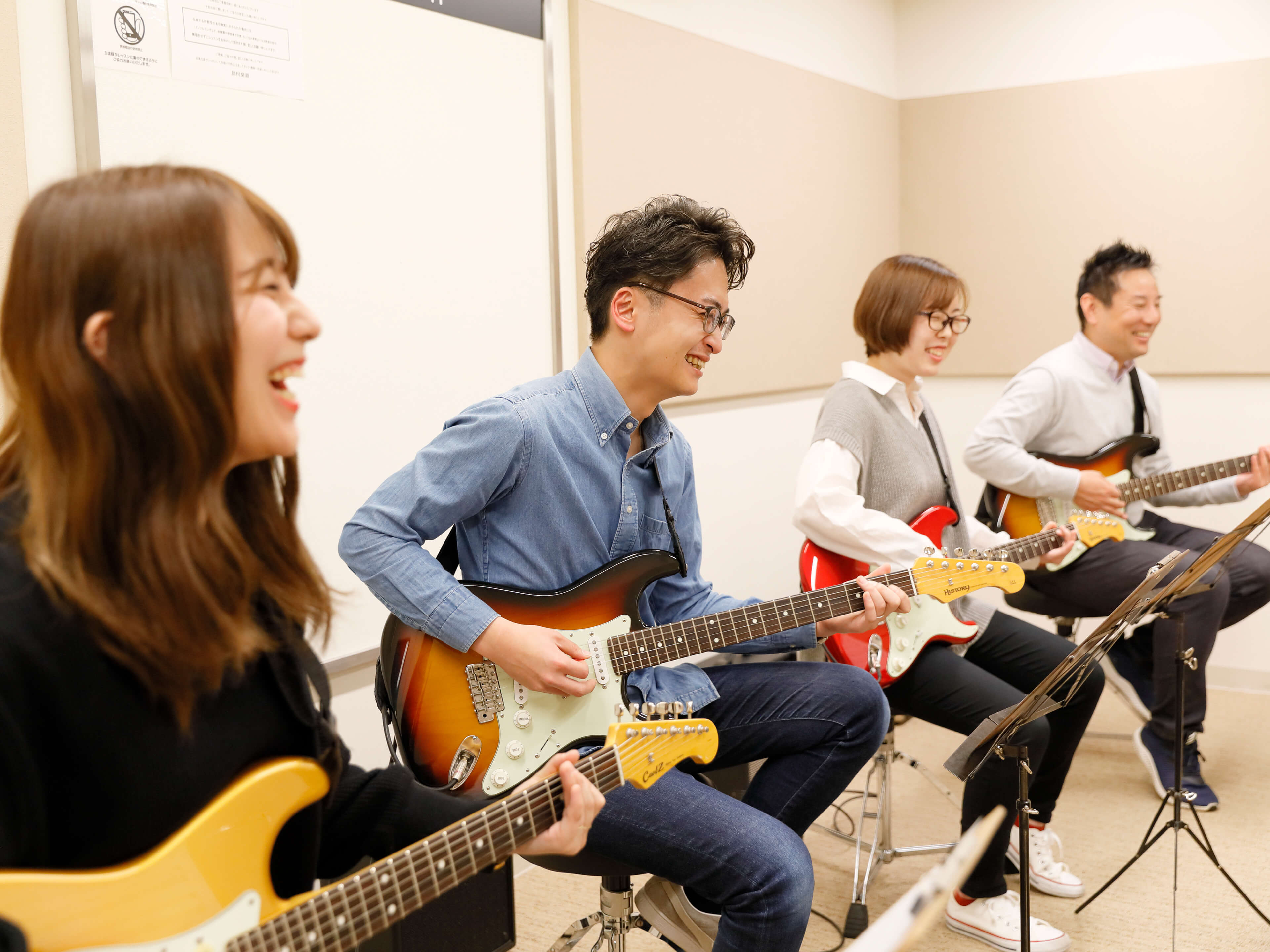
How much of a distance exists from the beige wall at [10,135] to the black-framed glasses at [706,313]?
104 cm

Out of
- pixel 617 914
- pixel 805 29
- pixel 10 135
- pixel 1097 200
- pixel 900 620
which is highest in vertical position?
pixel 805 29

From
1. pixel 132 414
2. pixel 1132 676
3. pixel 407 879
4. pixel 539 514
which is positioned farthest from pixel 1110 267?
pixel 132 414

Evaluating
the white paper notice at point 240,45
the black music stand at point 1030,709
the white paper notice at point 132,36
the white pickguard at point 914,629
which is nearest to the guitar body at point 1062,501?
the white pickguard at point 914,629

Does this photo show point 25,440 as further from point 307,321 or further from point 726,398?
point 726,398

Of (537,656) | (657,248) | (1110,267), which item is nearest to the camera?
(537,656)

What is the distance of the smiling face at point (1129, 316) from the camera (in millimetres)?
3314

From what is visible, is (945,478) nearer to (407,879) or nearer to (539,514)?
(539,514)

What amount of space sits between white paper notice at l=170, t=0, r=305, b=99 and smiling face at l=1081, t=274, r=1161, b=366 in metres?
2.52

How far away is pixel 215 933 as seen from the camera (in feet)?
3.41

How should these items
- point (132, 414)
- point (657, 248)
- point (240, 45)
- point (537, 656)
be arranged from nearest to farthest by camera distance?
point (132, 414)
point (537, 656)
point (657, 248)
point (240, 45)

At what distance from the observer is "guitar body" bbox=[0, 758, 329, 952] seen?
0.94 metres

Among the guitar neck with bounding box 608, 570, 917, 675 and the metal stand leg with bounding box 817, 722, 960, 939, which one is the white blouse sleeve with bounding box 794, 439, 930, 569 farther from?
the metal stand leg with bounding box 817, 722, 960, 939

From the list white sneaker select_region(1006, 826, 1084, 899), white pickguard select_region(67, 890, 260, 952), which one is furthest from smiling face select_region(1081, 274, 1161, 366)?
white pickguard select_region(67, 890, 260, 952)

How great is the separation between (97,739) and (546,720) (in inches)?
33.5
